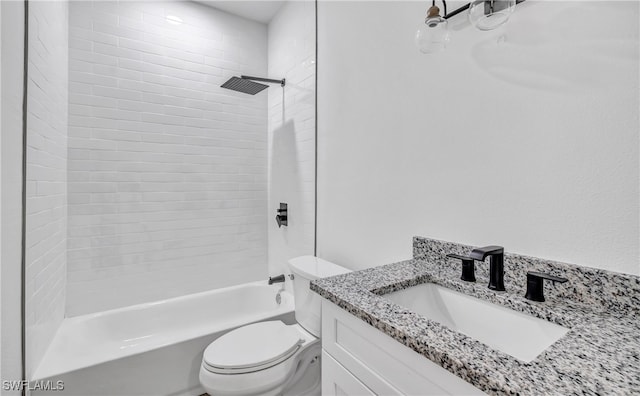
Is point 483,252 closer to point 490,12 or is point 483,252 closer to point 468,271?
point 468,271

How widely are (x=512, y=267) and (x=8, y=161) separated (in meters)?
1.80

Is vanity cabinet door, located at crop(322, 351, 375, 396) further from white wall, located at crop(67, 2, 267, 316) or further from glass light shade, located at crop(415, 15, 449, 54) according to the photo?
white wall, located at crop(67, 2, 267, 316)

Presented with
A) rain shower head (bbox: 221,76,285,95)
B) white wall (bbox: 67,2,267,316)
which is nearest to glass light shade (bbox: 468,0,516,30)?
rain shower head (bbox: 221,76,285,95)

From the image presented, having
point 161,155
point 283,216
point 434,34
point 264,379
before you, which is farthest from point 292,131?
point 264,379

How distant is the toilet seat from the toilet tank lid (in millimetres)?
327

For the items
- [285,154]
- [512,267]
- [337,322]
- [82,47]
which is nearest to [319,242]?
[285,154]

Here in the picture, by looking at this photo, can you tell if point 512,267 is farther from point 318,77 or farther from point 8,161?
point 8,161

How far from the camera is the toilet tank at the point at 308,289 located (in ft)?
5.15

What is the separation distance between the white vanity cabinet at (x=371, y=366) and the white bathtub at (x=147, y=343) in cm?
106

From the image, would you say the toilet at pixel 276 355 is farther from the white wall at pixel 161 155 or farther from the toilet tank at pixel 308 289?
the white wall at pixel 161 155

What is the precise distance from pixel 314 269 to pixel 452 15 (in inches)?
51.4

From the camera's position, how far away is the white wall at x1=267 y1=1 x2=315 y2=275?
81.0 inches

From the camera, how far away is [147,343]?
163cm

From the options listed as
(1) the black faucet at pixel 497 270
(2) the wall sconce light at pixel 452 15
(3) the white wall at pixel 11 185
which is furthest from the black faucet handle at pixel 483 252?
(3) the white wall at pixel 11 185
